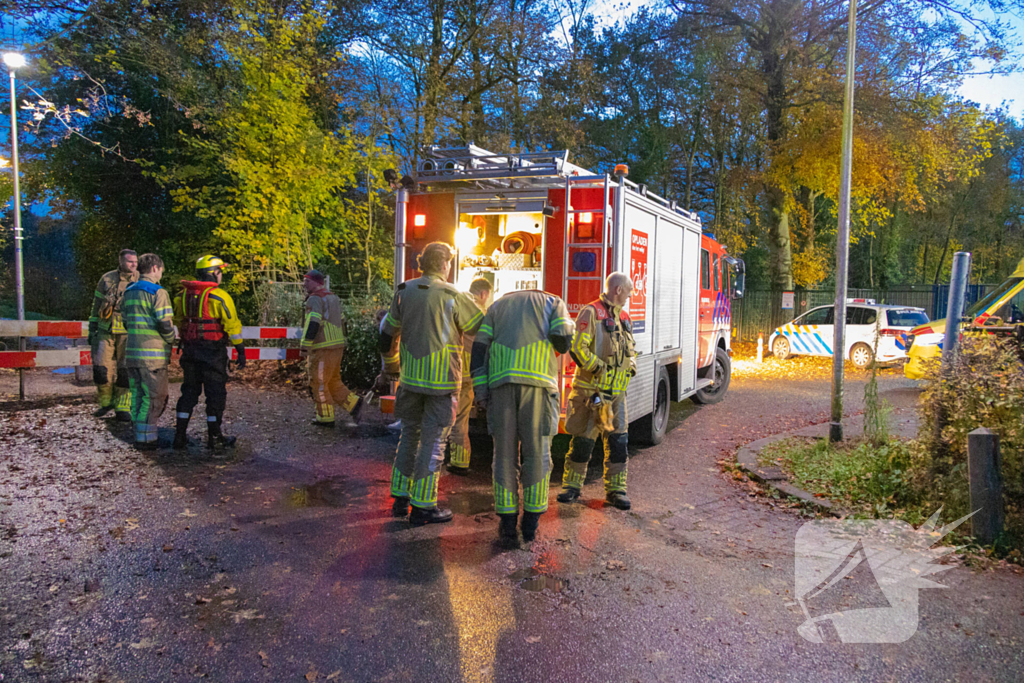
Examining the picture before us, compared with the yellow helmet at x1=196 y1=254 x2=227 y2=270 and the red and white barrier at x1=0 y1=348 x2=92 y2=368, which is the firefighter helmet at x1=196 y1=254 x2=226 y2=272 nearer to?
the yellow helmet at x1=196 y1=254 x2=227 y2=270

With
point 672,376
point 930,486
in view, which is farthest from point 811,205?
point 930,486

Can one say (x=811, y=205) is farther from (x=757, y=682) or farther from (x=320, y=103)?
(x=757, y=682)

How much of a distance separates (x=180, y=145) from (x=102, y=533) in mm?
14849

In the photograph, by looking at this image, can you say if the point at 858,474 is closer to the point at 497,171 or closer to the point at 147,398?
the point at 497,171

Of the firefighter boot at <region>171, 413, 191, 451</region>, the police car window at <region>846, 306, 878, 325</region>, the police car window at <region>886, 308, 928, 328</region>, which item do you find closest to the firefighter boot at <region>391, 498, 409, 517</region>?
the firefighter boot at <region>171, 413, 191, 451</region>

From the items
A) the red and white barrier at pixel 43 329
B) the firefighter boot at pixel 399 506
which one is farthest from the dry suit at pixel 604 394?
the red and white barrier at pixel 43 329

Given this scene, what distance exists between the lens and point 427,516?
16.8 ft

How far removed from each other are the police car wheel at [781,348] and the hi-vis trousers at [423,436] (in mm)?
15615

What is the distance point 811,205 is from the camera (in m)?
24.2

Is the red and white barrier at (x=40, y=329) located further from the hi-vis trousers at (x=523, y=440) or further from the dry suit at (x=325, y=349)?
the hi-vis trousers at (x=523, y=440)

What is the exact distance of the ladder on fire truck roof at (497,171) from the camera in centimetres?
654

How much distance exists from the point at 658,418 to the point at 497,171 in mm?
3442

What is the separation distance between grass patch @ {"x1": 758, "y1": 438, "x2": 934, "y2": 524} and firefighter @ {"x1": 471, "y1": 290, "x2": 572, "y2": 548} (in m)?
2.72

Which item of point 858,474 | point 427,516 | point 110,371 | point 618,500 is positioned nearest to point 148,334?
point 110,371
